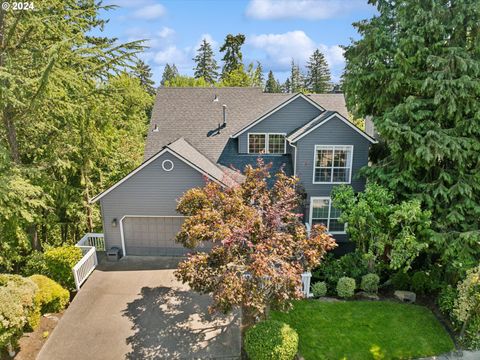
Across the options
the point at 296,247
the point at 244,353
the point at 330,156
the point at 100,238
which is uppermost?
the point at 330,156

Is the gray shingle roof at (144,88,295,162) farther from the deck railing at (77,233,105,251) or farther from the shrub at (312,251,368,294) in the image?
the shrub at (312,251,368,294)

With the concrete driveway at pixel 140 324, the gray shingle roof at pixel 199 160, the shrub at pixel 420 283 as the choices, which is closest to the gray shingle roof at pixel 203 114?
the gray shingle roof at pixel 199 160

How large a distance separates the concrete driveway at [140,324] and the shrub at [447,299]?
767 centimetres

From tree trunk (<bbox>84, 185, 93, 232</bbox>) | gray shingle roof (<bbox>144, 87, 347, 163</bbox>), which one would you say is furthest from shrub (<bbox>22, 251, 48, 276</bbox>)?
gray shingle roof (<bbox>144, 87, 347, 163</bbox>)

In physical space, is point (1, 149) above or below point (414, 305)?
above

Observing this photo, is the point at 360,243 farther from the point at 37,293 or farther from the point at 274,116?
the point at 37,293

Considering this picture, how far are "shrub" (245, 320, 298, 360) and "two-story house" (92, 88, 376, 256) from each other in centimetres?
579

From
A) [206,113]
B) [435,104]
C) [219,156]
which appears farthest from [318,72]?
[435,104]

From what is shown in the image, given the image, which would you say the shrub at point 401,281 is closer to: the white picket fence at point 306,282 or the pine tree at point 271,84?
the white picket fence at point 306,282

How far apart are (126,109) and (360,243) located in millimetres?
13422

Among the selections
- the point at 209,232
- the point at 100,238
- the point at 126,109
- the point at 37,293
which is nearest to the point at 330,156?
the point at 209,232

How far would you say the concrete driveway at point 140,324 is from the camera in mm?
10602

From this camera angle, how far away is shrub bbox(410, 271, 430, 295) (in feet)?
45.1

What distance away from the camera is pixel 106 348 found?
1073cm
